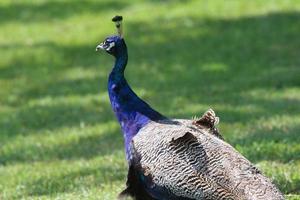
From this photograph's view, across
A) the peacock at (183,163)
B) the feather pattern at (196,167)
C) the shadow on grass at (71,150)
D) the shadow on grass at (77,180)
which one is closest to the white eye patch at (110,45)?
the peacock at (183,163)

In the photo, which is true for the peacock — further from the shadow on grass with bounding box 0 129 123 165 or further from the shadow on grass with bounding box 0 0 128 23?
the shadow on grass with bounding box 0 0 128 23

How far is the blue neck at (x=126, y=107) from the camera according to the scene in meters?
7.69

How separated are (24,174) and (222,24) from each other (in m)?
9.41

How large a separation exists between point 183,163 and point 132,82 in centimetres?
964

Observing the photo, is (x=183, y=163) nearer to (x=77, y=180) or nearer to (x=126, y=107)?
(x=126, y=107)

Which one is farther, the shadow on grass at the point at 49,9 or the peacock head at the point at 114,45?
the shadow on grass at the point at 49,9

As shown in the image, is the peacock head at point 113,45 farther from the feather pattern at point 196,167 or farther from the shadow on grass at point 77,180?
the shadow on grass at point 77,180

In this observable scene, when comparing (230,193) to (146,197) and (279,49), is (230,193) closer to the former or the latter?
(146,197)

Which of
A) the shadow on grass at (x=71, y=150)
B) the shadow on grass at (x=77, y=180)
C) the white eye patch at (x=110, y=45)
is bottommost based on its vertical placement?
the shadow on grass at (x=71, y=150)

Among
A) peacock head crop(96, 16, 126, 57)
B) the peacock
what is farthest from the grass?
peacock head crop(96, 16, 126, 57)

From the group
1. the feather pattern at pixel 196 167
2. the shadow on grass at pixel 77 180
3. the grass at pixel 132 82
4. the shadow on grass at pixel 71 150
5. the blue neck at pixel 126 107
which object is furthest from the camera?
the shadow on grass at pixel 71 150

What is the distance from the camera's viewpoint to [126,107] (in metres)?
7.88

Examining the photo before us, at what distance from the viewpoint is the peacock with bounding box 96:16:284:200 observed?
6734mm

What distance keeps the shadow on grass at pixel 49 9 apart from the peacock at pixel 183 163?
44.8 feet
